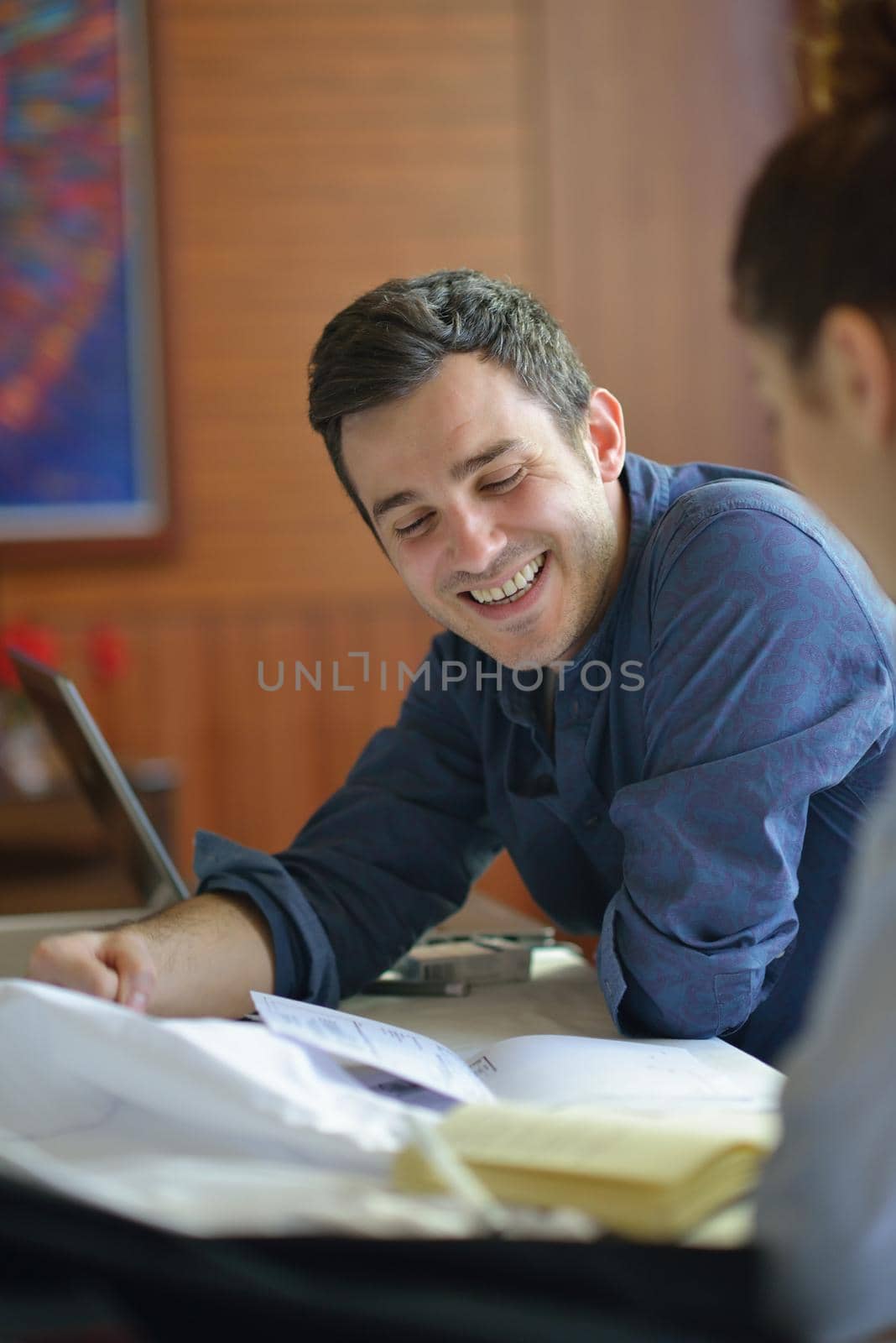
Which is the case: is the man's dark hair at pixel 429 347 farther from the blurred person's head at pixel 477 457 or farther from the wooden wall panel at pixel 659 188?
the wooden wall panel at pixel 659 188

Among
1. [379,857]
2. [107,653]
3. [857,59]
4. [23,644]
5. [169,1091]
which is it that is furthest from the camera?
[107,653]

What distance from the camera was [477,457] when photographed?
4.59ft

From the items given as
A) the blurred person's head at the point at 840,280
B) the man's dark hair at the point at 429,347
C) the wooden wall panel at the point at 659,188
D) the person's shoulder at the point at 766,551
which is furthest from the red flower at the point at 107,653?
the blurred person's head at the point at 840,280

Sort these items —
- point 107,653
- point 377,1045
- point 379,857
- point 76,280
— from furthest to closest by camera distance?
point 76,280
point 107,653
point 379,857
point 377,1045

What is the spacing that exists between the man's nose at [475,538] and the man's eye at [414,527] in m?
0.03

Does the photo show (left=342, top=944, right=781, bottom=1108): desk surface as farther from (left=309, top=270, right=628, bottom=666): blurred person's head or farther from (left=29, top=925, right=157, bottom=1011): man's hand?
(left=309, top=270, right=628, bottom=666): blurred person's head

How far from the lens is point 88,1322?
0.62 metres

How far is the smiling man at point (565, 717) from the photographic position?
118 cm

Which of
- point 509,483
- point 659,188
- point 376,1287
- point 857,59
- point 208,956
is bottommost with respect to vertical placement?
point 208,956

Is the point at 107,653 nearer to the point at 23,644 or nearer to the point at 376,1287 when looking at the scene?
the point at 23,644

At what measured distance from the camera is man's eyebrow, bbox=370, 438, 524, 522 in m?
1.40

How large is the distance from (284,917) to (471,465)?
18.8 inches

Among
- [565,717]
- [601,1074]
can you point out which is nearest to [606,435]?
[565,717]

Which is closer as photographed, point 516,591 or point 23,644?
point 516,591
